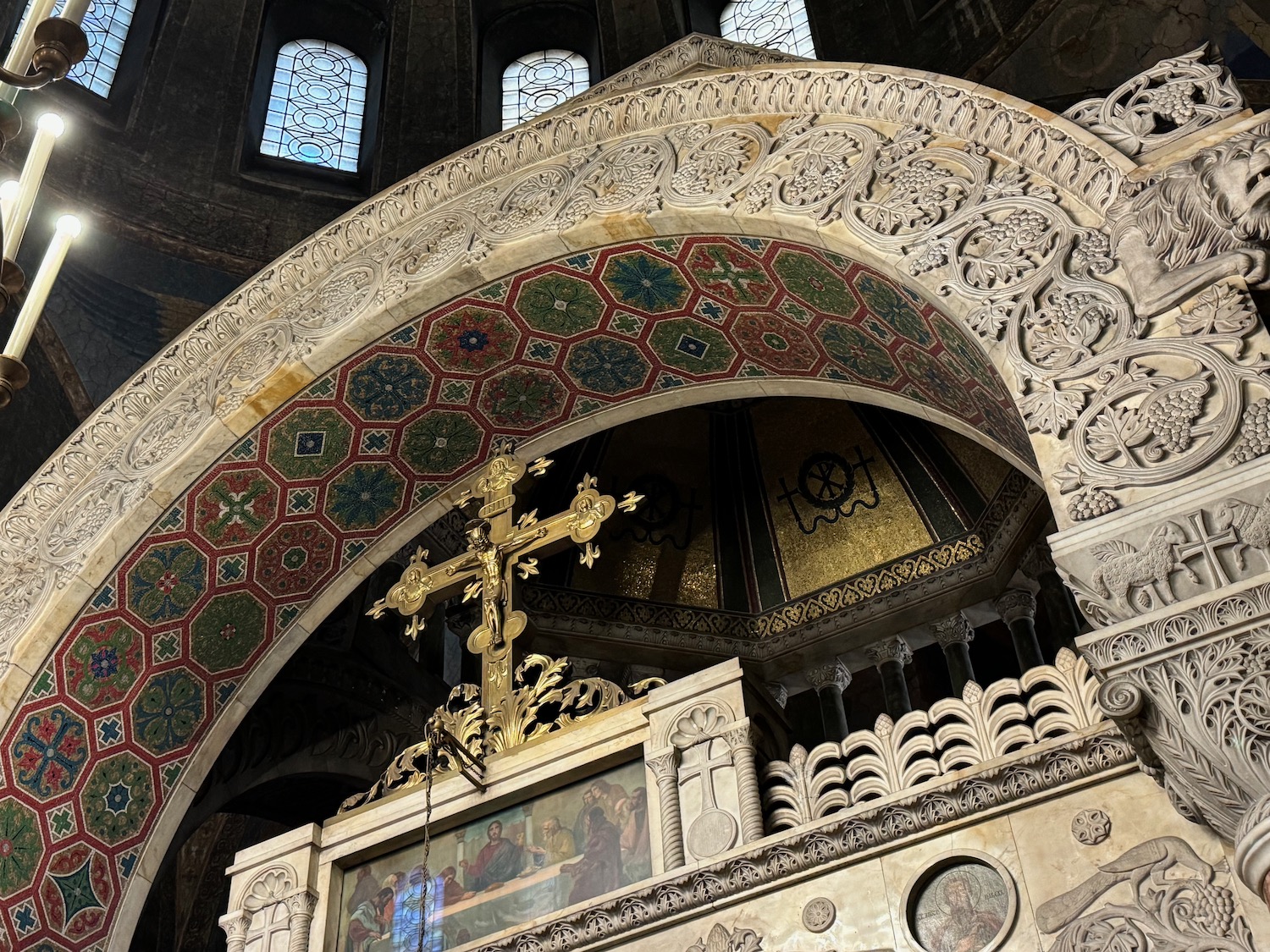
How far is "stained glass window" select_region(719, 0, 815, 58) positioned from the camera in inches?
444

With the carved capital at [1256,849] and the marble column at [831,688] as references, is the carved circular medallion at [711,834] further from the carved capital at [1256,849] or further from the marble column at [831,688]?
the marble column at [831,688]

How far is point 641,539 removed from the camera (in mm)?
9320

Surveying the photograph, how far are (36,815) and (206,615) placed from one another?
110 centimetres

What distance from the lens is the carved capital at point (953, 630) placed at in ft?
27.7

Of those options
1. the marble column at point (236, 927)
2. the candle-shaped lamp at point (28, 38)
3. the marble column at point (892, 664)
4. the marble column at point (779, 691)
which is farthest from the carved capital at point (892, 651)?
the candle-shaped lamp at point (28, 38)

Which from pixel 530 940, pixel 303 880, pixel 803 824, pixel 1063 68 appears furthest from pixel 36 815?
pixel 1063 68

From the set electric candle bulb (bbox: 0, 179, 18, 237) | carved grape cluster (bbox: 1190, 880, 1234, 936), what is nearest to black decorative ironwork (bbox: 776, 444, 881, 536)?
electric candle bulb (bbox: 0, 179, 18, 237)

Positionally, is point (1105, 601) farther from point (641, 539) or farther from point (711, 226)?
point (641, 539)

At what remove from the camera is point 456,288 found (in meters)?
6.36

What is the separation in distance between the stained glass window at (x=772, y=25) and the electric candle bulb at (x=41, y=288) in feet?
23.9

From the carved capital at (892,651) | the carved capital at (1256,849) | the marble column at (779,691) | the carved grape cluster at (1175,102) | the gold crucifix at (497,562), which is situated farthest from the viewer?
the marble column at (779,691)

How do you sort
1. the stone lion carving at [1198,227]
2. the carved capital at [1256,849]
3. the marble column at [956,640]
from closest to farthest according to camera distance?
the carved capital at [1256,849]
the stone lion carving at [1198,227]
the marble column at [956,640]

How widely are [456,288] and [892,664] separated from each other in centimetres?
371

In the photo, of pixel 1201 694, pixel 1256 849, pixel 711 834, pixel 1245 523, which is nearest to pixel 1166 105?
pixel 1245 523
